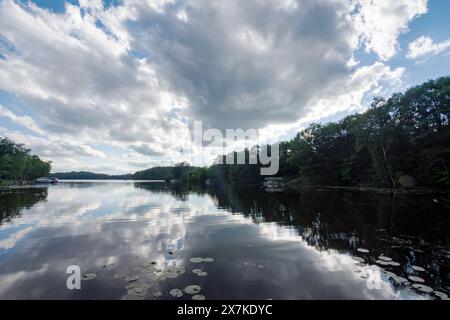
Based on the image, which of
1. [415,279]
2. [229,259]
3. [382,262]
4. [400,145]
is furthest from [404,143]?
[229,259]

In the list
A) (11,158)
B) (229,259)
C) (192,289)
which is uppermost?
(11,158)

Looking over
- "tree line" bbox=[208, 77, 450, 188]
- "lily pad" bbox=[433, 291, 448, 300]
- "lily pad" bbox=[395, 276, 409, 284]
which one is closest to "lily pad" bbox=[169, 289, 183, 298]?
"lily pad" bbox=[395, 276, 409, 284]

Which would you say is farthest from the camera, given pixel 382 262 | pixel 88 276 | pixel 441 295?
pixel 382 262

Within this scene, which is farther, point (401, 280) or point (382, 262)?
point (382, 262)

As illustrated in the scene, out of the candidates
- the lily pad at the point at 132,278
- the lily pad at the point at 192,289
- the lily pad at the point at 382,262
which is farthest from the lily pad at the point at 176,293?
the lily pad at the point at 382,262

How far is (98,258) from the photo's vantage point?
8.05 metres

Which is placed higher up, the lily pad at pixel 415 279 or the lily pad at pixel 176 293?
the lily pad at pixel 415 279

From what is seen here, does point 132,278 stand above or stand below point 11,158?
below

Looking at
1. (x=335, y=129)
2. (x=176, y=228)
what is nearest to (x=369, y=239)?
(x=176, y=228)

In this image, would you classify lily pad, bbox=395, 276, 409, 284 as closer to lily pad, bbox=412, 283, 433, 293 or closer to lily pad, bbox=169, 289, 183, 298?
lily pad, bbox=412, 283, 433, 293

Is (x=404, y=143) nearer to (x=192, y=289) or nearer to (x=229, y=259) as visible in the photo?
(x=229, y=259)

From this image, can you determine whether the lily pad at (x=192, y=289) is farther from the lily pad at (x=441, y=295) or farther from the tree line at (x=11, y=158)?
the tree line at (x=11, y=158)
